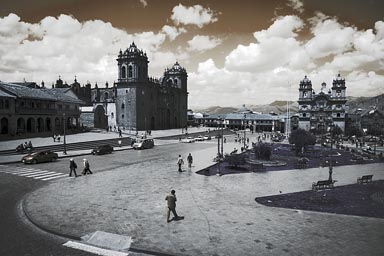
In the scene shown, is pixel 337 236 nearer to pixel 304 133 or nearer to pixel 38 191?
pixel 38 191

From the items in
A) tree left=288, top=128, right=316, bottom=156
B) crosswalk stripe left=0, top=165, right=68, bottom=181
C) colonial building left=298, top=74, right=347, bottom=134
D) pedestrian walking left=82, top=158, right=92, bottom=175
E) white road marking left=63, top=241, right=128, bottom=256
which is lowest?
white road marking left=63, top=241, right=128, bottom=256

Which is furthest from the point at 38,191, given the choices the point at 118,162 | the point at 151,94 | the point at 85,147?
the point at 151,94

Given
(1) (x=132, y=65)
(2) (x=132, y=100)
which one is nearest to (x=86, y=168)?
(2) (x=132, y=100)

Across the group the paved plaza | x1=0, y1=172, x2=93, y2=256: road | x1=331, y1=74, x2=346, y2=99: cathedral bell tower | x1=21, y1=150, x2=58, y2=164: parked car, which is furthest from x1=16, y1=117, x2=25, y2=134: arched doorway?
x1=331, y1=74, x2=346, y2=99: cathedral bell tower

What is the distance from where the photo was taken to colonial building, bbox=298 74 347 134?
3634 inches

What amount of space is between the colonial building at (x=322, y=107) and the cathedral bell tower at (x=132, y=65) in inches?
2293

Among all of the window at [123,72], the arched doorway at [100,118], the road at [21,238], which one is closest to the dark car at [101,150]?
the road at [21,238]

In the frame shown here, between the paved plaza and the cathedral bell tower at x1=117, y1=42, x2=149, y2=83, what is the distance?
168ft

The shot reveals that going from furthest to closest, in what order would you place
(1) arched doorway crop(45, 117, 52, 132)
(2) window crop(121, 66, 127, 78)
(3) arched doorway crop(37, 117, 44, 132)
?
1. (2) window crop(121, 66, 127, 78)
2. (1) arched doorway crop(45, 117, 52, 132)
3. (3) arched doorway crop(37, 117, 44, 132)

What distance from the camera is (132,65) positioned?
66.9 meters

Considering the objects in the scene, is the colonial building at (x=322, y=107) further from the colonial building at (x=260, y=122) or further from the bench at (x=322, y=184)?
the bench at (x=322, y=184)

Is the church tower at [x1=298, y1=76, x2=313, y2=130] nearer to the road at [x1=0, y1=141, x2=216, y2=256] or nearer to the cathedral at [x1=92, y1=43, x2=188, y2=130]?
the cathedral at [x1=92, y1=43, x2=188, y2=130]

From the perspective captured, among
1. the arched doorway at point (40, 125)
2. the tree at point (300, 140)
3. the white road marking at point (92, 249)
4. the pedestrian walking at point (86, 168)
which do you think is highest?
the arched doorway at point (40, 125)

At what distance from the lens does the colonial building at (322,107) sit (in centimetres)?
9231
